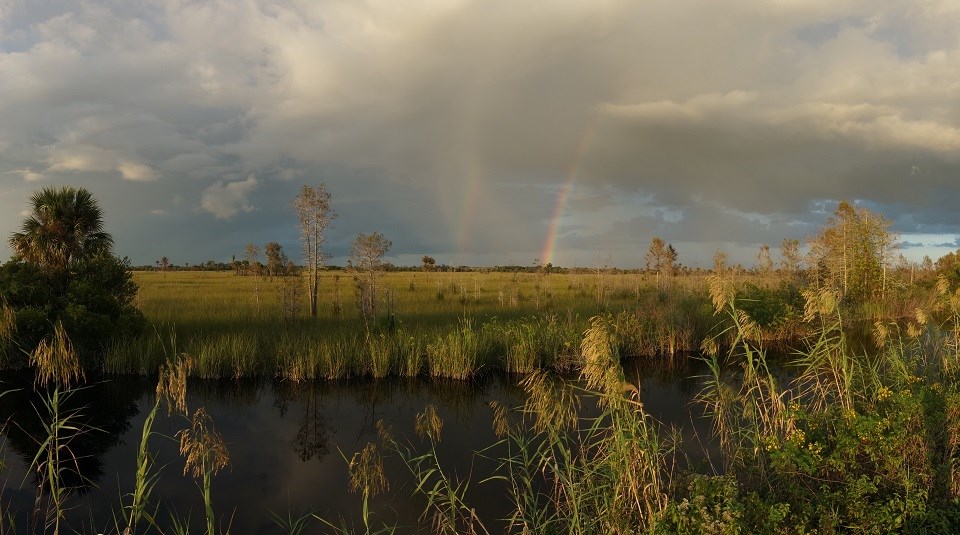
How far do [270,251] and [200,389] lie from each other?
16.1 meters

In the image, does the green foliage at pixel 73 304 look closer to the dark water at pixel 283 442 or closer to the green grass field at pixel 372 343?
the green grass field at pixel 372 343

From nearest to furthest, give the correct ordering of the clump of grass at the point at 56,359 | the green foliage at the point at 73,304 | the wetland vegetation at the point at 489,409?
the wetland vegetation at the point at 489,409 → the clump of grass at the point at 56,359 → the green foliage at the point at 73,304

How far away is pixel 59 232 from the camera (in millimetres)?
15352

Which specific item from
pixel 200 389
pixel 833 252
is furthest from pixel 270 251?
pixel 833 252

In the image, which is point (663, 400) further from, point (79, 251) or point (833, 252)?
point (833, 252)

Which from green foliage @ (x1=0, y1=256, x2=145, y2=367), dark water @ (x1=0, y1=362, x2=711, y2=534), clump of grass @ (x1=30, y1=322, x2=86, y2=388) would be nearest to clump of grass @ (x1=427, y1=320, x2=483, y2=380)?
dark water @ (x1=0, y1=362, x2=711, y2=534)

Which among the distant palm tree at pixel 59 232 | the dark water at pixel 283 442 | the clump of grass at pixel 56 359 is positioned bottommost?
the dark water at pixel 283 442

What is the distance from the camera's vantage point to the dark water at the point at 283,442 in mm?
6535

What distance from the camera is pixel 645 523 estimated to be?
4.01 meters

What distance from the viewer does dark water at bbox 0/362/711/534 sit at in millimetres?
6535

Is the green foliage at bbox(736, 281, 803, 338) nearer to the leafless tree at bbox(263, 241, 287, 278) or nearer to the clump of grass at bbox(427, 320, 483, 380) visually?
the clump of grass at bbox(427, 320, 483, 380)

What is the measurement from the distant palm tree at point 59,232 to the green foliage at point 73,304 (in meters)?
0.64

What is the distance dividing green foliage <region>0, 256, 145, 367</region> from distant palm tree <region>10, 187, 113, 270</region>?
0.64 m

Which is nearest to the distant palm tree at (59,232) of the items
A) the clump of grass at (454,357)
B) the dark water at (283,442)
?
the dark water at (283,442)
